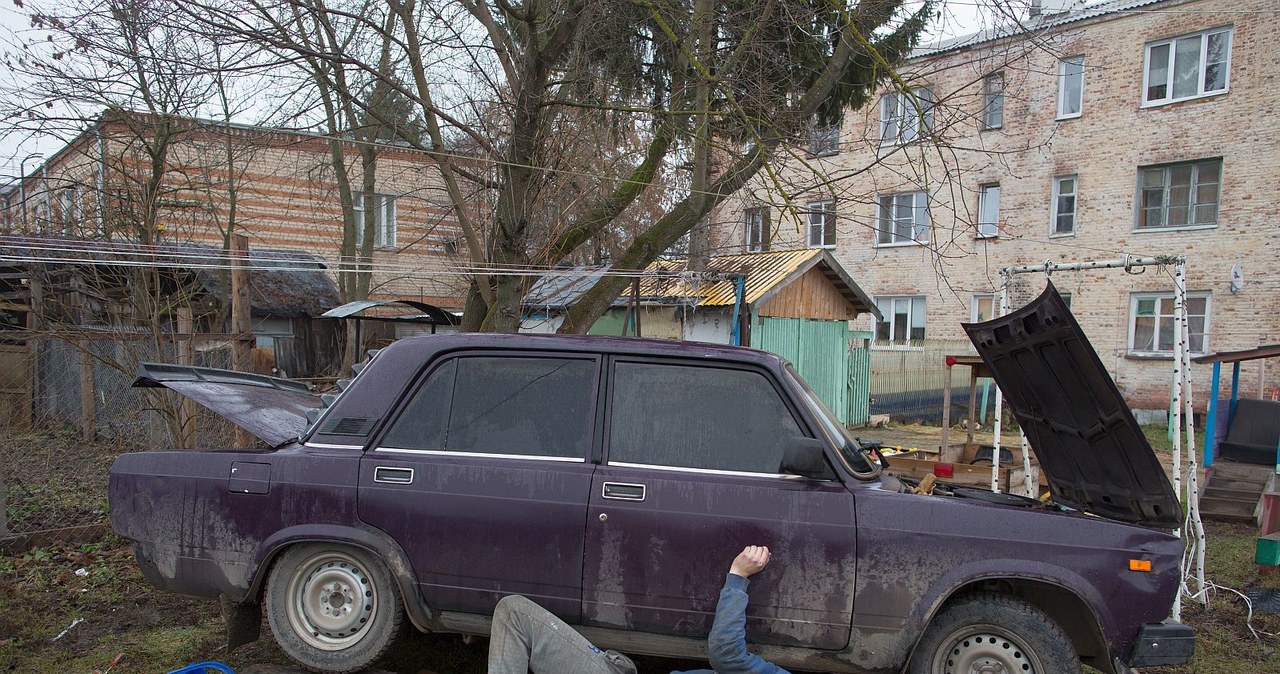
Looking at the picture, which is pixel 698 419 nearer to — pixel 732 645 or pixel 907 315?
pixel 732 645

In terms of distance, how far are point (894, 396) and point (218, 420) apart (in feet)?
50.1

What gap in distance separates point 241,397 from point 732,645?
354 centimetres

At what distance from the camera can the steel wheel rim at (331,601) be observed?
4137mm

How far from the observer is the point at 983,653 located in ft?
12.5

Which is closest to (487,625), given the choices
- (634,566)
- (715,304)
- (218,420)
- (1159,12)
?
(634,566)

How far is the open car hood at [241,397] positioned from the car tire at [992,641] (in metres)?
3.53

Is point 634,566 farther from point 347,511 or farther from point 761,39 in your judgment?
point 761,39

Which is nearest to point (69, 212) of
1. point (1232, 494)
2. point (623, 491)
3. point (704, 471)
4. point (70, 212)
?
point (70, 212)

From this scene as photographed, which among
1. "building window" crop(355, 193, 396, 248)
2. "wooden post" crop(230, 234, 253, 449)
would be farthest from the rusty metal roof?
"building window" crop(355, 193, 396, 248)

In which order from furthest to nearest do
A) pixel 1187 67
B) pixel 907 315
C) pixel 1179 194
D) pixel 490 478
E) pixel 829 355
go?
pixel 907 315 → pixel 1179 194 → pixel 1187 67 → pixel 829 355 → pixel 490 478

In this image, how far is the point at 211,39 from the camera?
269 inches

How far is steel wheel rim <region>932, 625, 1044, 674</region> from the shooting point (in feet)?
12.4

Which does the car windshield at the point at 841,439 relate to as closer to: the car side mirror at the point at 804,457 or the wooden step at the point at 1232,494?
the car side mirror at the point at 804,457

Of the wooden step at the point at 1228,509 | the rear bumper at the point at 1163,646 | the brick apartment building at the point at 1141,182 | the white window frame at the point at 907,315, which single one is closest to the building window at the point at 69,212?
the rear bumper at the point at 1163,646
